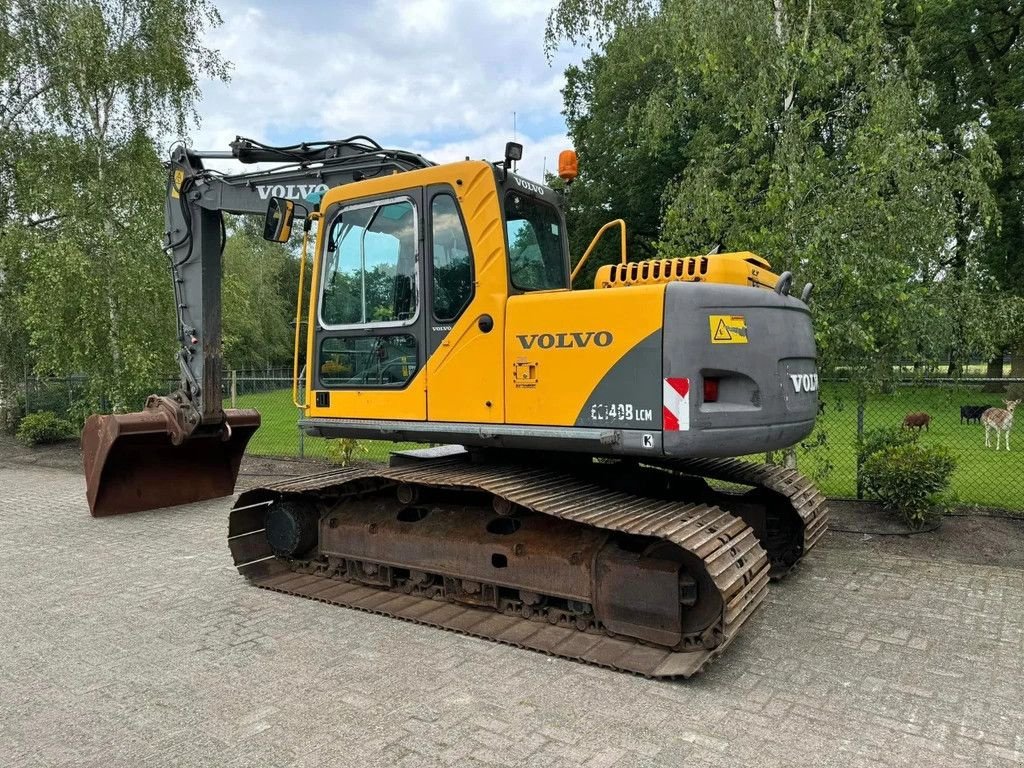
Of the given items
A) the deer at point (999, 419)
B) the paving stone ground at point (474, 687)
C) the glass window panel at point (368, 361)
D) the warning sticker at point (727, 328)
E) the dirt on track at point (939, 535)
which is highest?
the warning sticker at point (727, 328)

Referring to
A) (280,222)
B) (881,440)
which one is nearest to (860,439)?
(881,440)

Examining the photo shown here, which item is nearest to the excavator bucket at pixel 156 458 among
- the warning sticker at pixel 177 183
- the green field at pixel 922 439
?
the green field at pixel 922 439

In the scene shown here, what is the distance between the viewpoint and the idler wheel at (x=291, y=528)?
226 inches

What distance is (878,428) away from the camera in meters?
8.15

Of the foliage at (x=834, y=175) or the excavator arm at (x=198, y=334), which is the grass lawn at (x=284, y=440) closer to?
the excavator arm at (x=198, y=334)

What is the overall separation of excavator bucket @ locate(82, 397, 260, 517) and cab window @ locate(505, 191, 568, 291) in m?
4.41

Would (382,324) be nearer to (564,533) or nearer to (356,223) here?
(356,223)

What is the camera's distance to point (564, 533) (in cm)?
468

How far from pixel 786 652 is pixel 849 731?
93cm

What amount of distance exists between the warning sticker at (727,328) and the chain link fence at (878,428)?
12.7ft

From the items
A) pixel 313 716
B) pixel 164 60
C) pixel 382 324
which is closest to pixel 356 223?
pixel 382 324

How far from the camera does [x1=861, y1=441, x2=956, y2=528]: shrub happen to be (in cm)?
687

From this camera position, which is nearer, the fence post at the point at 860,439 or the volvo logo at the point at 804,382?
the volvo logo at the point at 804,382

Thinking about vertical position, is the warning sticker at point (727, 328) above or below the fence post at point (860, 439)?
above
